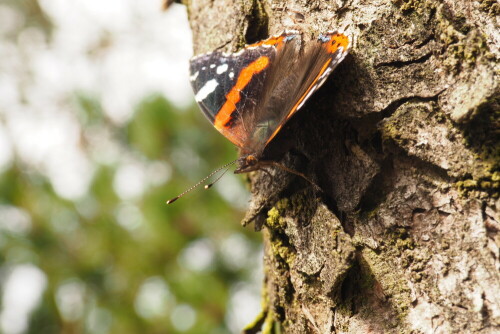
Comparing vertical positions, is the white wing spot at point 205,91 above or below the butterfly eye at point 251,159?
above

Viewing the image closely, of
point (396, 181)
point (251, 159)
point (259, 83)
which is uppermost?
point (259, 83)

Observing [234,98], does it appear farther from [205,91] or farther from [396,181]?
[396,181]

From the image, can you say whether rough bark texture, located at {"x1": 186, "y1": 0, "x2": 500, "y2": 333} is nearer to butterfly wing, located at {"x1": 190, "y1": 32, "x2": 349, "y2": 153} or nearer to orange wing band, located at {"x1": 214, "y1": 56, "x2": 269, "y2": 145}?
butterfly wing, located at {"x1": 190, "y1": 32, "x2": 349, "y2": 153}

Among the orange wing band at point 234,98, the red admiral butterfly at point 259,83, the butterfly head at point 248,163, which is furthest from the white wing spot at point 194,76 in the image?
the butterfly head at point 248,163

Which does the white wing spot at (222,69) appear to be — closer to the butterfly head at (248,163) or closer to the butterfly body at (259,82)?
the butterfly body at (259,82)

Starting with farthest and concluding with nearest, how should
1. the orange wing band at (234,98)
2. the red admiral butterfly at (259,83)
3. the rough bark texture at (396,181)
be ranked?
the orange wing band at (234,98) → the red admiral butterfly at (259,83) → the rough bark texture at (396,181)

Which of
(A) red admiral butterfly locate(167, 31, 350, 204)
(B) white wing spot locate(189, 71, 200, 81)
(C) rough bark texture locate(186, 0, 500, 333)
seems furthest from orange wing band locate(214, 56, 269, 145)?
(C) rough bark texture locate(186, 0, 500, 333)

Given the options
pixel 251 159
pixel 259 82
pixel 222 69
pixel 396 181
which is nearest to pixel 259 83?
pixel 259 82

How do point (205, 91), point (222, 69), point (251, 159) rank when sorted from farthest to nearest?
point (205, 91)
point (222, 69)
point (251, 159)
